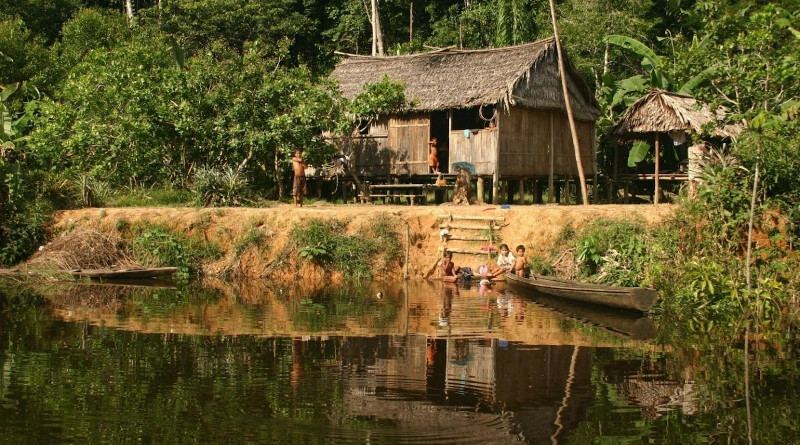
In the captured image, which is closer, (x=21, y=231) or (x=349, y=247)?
(x=349, y=247)

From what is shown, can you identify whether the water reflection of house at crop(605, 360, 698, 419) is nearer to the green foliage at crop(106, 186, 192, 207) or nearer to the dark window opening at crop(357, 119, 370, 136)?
the green foliage at crop(106, 186, 192, 207)

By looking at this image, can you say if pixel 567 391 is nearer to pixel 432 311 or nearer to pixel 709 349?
pixel 709 349

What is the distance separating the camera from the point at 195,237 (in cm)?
1922

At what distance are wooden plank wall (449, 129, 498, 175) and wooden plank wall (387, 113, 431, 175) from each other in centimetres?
72

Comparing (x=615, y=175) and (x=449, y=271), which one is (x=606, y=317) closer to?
(x=449, y=271)

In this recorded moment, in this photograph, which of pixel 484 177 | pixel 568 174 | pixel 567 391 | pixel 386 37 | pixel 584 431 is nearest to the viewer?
pixel 584 431

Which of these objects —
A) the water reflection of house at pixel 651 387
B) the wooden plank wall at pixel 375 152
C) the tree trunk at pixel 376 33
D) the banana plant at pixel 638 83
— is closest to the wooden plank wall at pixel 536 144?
the banana plant at pixel 638 83

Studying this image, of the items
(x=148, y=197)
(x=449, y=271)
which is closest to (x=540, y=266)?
(x=449, y=271)

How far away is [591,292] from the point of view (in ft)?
46.5

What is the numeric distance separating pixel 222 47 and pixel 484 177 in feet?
37.2

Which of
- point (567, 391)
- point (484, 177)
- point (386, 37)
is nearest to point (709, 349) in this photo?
point (567, 391)

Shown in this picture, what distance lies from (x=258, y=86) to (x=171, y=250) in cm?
484

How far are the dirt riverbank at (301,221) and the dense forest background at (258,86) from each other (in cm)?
109

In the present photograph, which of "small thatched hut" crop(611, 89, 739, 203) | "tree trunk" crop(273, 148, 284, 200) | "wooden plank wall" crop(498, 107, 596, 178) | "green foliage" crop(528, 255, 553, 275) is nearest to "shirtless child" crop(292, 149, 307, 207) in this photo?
"tree trunk" crop(273, 148, 284, 200)
